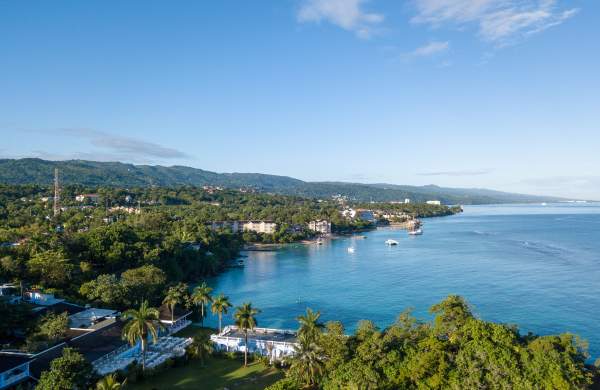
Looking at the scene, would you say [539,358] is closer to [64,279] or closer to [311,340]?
[311,340]

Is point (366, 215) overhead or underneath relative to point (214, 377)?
overhead

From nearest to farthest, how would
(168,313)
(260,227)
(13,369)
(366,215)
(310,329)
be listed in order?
(13,369) → (310,329) → (168,313) → (260,227) → (366,215)

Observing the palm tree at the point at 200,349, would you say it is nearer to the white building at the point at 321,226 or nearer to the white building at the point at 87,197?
the white building at the point at 321,226

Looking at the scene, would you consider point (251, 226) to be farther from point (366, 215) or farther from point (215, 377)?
point (215, 377)

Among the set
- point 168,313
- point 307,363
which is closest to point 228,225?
point 168,313

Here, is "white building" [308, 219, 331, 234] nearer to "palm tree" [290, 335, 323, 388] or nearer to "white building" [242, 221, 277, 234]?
"white building" [242, 221, 277, 234]

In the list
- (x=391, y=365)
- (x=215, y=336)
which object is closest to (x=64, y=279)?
(x=215, y=336)

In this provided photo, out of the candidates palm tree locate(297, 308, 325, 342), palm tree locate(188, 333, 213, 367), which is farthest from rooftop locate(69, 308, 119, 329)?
palm tree locate(297, 308, 325, 342)

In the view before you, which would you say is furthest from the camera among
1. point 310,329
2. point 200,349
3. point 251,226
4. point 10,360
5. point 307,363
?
point 251,226
